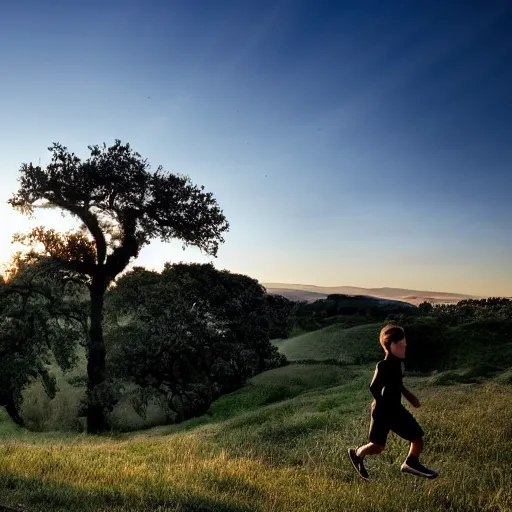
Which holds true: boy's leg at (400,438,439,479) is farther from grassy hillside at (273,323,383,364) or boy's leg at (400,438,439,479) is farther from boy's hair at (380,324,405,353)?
grassy hillside at (273,323,383,364)

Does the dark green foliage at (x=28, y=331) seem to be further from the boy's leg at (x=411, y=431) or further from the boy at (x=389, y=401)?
the boy's leg at (x=411, y=431)

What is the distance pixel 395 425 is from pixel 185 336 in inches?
1109

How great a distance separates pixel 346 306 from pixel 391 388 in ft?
233

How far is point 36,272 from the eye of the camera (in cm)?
2848

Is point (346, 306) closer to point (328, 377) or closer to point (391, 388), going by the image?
point (328, 377)

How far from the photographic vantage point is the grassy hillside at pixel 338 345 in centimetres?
4762

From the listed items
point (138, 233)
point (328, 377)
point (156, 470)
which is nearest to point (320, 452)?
point (156, 470)

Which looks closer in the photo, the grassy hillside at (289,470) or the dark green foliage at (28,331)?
the grassy hillside at (289,470)

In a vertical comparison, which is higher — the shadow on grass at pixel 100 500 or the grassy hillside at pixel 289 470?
the shadow on grass at pixel 100 500

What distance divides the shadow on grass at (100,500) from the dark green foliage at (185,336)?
21754 millimetres

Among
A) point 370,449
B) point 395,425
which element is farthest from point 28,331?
point 395,425

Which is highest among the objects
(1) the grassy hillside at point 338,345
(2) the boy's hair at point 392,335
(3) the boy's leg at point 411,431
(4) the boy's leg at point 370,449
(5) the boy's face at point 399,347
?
(2) the boy's hair at point 392,335

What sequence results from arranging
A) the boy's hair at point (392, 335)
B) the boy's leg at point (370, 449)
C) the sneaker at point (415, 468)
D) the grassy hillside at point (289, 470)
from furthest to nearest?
the grassy hillside at point (289, 470) < the sneaker at point (415, 468) < the boy's leg at point (370, 449) < the boy's hair at point (392, 335)

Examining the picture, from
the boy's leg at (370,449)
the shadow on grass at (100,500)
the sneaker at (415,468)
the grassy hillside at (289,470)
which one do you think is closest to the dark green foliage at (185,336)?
the grassy hillside at (289,470)
